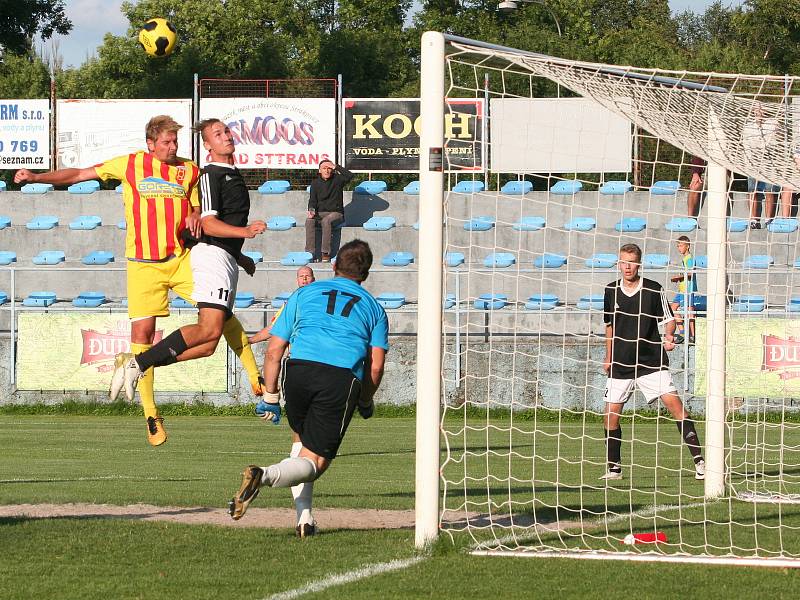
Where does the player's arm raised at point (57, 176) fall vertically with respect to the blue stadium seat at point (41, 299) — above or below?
above

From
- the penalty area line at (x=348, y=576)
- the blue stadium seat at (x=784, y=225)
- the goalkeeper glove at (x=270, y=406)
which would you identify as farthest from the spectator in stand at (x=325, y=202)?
the penalty area line at (x=348, y=576)

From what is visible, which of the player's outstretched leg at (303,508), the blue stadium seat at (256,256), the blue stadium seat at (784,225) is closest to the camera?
the player's outstretched leg at (303,508)

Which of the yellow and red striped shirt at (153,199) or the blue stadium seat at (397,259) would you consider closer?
the yellow and red striped shirt at (153,199)

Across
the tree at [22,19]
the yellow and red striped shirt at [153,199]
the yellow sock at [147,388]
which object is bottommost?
the yellow sock at [147,388]

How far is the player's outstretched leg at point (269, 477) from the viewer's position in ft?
22.6

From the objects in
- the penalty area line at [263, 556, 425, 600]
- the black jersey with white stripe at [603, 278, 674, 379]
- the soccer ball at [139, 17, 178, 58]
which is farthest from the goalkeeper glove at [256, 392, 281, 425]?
the soccer ball at [139, 17, 178, 58]

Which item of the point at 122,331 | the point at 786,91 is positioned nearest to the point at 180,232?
the point at 786,91

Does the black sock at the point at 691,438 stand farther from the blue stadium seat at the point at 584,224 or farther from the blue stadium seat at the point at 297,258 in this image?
the blue stadium seat at the point at 297,258

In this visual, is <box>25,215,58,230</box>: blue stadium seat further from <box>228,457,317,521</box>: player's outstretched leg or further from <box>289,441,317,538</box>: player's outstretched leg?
<box>228,457,317,521</box>: player's outstretched leg

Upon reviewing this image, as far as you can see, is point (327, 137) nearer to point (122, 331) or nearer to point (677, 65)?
point (122, 331)

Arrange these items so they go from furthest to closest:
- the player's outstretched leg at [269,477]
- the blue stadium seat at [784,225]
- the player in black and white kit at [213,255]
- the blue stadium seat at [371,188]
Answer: the blue stadium seat at [371,188] → the blue stadium seat at [784,225] → the player in black and white kit at [213,255] → the player's outstretched leg at [269,477]

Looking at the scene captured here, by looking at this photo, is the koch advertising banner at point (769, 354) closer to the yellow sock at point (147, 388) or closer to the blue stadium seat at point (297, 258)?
the blue stadium seat at point (297, 258)

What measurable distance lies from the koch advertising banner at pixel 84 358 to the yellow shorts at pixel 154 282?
11.2 m

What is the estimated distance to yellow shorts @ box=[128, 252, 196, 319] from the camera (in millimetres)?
9727
